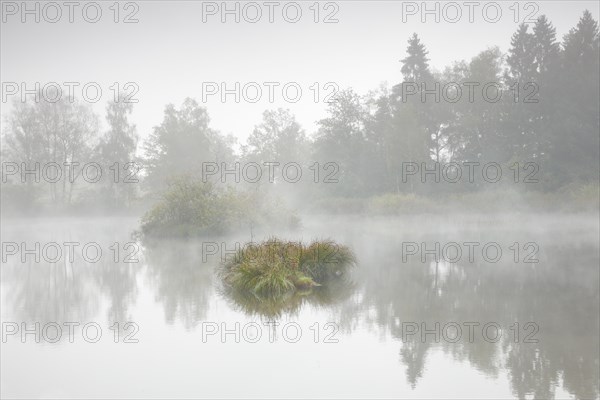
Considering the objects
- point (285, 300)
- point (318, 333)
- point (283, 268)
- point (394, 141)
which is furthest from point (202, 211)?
point (394, 141)

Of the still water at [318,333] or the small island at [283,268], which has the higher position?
the small island at [283,268]

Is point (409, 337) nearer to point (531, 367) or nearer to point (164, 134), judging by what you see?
point (531, 367)

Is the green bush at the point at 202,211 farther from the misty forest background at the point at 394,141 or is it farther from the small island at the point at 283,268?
the small island at the point at 283,268

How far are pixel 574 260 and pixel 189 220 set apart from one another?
1814cm

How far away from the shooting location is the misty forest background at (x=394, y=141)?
4200 centimetres

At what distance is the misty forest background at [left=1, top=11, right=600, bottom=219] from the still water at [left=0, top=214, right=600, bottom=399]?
15285 millimetres

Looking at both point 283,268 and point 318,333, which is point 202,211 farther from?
point 318,333

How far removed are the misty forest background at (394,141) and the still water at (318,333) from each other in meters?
15.3

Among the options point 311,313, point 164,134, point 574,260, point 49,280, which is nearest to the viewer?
point 311,313

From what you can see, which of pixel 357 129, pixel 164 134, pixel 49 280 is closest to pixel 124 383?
pixel 49 280

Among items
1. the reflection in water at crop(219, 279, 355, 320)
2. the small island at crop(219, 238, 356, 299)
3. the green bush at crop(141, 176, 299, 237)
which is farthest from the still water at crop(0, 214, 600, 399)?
the green bush at crop(141, 176, 299, 237)

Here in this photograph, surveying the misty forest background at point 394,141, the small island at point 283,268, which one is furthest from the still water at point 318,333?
the misty forest background at point 394,141

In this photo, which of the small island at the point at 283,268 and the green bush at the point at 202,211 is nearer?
the small island at the point at 283,268

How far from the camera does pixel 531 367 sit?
772cm
